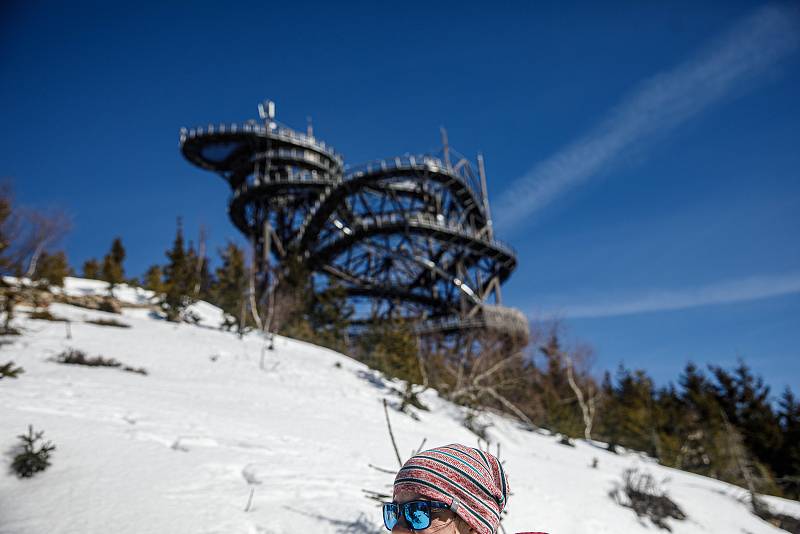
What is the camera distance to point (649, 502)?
801 centimetres

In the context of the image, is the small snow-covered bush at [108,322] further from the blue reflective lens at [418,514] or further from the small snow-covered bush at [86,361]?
the blue reflective lens at [418,514]

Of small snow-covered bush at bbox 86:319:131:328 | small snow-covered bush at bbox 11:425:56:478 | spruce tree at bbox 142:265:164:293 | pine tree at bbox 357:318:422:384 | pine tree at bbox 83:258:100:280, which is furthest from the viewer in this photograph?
pine tree at bbox 83:258:100:280

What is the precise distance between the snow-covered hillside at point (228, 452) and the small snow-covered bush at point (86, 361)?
1.00 feet

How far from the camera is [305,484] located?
197 inches

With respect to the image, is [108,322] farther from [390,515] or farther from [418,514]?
[418,514]

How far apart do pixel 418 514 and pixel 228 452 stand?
16.3ft

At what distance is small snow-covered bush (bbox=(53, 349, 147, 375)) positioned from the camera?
9414 mm

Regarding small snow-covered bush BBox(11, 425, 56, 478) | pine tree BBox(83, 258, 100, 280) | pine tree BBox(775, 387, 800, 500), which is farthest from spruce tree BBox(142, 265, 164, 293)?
pine tree BBox(775, 387, 800, 500)

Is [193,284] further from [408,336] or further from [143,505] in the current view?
[143,505]

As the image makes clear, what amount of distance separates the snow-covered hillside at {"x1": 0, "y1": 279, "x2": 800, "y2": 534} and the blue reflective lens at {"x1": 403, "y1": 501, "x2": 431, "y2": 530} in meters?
2.98

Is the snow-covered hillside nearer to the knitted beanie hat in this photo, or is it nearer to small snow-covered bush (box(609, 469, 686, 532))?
small snow-covered bush (box(609, 469, 686, 532))

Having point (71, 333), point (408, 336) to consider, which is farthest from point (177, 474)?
point (408, 336)

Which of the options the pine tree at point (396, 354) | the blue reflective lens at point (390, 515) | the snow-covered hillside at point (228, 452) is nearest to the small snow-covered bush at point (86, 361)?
the snow-covered hillside at point (228, 452)

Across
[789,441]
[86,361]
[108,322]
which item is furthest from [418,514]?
[789,441]
